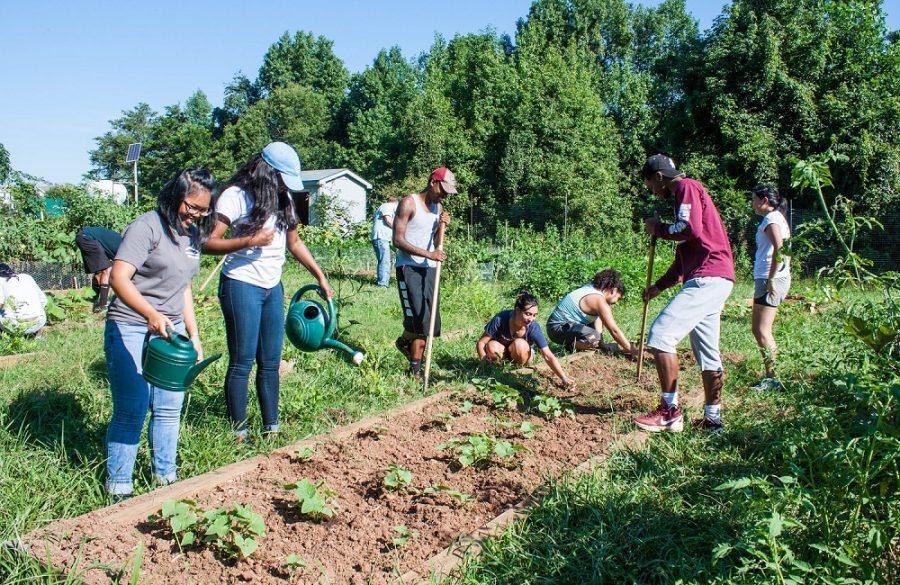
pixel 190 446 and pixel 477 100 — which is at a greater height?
pixel 477 100

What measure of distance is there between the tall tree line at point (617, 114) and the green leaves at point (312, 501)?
814cm

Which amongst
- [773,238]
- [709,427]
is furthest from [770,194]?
[709,427]

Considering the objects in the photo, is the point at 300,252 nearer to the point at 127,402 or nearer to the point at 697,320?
the point at 127,402

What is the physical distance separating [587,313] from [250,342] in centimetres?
365

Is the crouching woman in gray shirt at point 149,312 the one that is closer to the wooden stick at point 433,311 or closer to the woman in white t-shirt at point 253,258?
the woman in white t-shirt at point 253,258

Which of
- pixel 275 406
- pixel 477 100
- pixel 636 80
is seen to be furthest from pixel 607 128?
pixel 275 406

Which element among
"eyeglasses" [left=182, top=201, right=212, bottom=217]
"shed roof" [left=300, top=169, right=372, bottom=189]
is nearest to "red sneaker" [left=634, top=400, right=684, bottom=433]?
"eyeglasses" [left=182, top=201, right=212, bottom=217]

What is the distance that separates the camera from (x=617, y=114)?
30781 millimetres

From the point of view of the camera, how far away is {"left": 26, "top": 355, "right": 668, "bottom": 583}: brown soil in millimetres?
2510

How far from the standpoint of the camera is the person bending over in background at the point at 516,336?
5.48 meters

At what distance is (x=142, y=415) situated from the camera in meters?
3.01

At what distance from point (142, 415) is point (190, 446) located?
595 millimetres

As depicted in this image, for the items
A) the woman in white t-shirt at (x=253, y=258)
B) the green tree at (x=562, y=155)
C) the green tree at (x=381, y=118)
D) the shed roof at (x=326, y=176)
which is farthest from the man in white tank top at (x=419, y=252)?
the shed roof at (x=326, y=176)

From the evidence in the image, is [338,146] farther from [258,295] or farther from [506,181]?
[258,295]
